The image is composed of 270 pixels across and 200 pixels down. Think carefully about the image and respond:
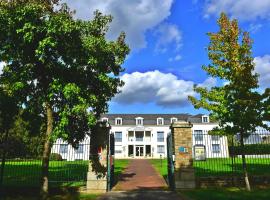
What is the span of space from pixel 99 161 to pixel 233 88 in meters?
7.67

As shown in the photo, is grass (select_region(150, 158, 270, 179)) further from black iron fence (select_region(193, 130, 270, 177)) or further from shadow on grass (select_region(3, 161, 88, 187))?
shadow on grass (select_region(3, 161, 88, 187))

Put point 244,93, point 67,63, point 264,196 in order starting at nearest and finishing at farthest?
point 264,196
point 67,63
point 244,93

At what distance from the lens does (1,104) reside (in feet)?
48.2

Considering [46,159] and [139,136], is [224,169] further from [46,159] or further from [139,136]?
[139,136]

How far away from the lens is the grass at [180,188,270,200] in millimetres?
12913

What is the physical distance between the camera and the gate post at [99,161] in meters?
15.5

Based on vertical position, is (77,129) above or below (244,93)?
below

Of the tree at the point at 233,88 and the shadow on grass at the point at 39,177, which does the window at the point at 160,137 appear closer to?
the shadow on grass at the point at 39,177

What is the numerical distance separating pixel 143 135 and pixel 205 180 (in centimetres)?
5556

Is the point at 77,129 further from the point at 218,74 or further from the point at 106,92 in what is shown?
the point at 218,74

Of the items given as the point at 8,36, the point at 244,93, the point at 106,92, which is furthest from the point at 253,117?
the point at 8,36

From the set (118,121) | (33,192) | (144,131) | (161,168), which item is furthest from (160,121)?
(33,192)

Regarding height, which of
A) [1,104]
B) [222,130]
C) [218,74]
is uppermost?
[218,74]

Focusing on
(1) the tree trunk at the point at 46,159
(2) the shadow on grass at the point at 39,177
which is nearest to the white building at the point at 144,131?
(2) the shadow on grass at the point at 39,177
